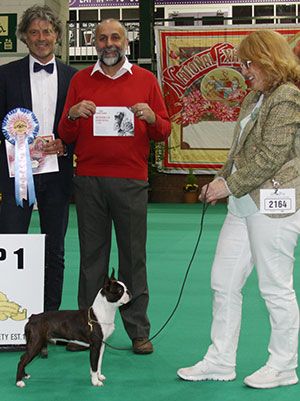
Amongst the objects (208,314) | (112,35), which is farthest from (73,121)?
(208,314)

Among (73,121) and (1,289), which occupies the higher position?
(73,121)

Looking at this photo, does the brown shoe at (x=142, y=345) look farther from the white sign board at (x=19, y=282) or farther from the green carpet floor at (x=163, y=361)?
the white sign board at (x=19, y=282)

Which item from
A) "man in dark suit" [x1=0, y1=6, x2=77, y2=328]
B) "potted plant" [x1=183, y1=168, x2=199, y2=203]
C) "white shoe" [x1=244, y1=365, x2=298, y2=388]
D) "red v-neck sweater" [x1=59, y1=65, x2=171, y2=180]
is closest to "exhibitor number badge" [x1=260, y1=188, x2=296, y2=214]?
"white shoe" [x1=244, y1=365, x2=298, y2=388]

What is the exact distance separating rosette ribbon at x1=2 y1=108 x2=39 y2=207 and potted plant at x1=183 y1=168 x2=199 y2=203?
9970mm

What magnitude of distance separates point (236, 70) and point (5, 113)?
1014 cm

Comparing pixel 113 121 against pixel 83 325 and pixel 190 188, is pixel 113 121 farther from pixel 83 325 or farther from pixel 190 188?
pixel 190 188

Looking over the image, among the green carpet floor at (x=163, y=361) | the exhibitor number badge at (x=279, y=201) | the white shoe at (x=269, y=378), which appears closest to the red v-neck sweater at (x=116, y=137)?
the exhibitor number badge at (x=279, y=201)

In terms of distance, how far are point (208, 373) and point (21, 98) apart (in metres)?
1.68

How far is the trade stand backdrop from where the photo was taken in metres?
12.9

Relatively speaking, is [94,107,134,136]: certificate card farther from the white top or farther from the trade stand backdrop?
the trade stand backdrop

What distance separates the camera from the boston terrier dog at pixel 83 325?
8.73ft

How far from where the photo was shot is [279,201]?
8.01 ft

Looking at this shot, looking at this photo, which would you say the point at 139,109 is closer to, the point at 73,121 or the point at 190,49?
the point at 73,121

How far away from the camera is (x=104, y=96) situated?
9.87 feet
